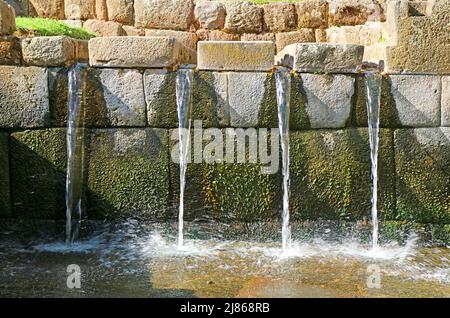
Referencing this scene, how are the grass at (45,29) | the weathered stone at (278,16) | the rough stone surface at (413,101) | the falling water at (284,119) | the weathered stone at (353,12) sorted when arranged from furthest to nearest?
the weathered stone at (278,16)
the weathered stone at (353,12)
the grass at (45,29)
the rough stone surface at (413,101)
the falling water at (284,119)

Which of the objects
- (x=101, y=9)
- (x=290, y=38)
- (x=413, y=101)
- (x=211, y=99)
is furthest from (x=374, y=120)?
(x=101, y=9)

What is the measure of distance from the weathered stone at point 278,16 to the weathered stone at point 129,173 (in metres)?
3.47

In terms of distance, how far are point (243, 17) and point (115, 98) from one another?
3275 millimetres

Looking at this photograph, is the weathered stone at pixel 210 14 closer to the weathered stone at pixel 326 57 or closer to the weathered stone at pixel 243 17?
the weathered stone at pixel 243 17

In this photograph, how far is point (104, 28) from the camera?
318 inches

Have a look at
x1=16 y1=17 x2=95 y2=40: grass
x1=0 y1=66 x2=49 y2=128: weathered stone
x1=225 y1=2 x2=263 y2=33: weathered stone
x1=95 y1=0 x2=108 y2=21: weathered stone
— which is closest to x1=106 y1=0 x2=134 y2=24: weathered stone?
x1=95 y1=0 x2=108 y2=21: weathered stone

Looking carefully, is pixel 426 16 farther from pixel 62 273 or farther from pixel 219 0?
pixel 62 273

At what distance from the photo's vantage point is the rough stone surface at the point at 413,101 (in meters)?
5.67

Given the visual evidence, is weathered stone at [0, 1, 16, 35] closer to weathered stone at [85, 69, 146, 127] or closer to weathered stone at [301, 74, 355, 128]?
weathered stone at [85, 69, 146, 127]

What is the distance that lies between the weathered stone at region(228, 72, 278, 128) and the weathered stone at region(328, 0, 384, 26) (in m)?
3.17

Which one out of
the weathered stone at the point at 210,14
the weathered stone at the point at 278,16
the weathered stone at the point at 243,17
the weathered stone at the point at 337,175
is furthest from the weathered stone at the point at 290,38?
the weathered stone at the point at 337,175

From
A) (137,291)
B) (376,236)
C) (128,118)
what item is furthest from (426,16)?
(137,291)

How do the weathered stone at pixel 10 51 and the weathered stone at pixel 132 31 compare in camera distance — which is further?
the weathered stone at pixel 132 31

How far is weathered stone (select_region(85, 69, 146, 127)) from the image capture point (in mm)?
5570
